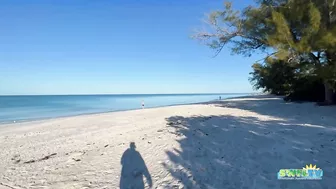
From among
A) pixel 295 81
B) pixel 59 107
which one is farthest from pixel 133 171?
pixel 59 107

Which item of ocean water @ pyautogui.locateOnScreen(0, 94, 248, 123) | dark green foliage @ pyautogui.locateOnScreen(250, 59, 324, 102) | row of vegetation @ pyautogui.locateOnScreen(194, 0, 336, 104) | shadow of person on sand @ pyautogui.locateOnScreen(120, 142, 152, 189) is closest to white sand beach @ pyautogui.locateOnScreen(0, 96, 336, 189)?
shadow of person on sand @ pyautogui.locateOnScreen(120, 142, 152, 189)

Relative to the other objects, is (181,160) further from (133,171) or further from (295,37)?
(295,37)

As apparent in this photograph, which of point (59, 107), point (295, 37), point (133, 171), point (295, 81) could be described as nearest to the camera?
point (133, 171)

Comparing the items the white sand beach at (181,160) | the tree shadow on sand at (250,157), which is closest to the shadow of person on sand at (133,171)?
the white sand beach at (181,160)

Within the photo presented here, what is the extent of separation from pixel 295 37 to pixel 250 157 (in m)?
8.19

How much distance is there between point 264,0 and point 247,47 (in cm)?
312

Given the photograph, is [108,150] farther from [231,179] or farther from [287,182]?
[287,182]

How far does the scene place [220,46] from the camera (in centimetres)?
1541

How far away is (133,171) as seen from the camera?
405cm

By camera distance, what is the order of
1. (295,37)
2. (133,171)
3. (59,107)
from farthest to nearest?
(59,107)
(295,37)
(133,171)

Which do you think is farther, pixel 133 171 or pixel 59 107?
pixel 59 107

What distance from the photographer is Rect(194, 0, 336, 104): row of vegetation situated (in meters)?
9.02

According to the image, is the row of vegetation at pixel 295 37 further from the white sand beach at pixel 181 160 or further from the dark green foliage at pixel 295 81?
the white sand beach at pixel 181 160

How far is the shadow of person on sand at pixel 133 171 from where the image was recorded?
143 inches
